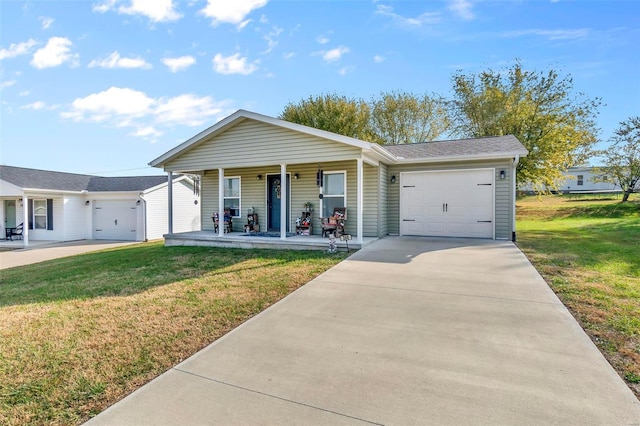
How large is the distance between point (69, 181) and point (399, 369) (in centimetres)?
2080

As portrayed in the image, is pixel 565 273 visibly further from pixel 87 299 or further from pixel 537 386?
pixel 87 299

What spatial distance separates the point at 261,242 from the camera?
29.8 feet

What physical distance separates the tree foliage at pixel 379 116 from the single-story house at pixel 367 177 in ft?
39.8

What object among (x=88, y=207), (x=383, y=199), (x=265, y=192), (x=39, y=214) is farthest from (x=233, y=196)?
(x=39, y=214)

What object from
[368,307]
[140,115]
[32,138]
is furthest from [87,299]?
[32,138]

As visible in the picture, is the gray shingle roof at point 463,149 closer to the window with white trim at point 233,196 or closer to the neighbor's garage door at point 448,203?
the neighbor's garage door at point 448,203

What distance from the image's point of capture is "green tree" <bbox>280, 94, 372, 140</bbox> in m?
22.3

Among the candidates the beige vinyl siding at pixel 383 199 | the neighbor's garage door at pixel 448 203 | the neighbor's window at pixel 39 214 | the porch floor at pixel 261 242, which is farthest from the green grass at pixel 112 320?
the neighbor's window at pixel 39 214

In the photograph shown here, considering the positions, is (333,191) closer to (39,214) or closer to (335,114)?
(335,114)

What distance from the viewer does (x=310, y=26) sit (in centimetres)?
1009

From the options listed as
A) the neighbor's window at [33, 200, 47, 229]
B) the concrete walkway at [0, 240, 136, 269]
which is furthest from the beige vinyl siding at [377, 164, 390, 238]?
the neighbor's window at [33, 200, 47, 229]

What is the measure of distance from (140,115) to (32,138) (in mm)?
11541

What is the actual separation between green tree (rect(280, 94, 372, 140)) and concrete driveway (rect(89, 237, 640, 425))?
19.0 metres

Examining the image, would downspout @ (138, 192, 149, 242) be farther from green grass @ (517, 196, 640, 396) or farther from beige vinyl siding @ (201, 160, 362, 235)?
green grass @ (517, 196, 640, 396)
